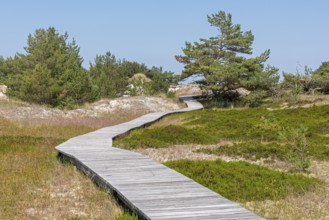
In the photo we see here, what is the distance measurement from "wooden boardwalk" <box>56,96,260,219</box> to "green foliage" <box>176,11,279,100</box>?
24701mm

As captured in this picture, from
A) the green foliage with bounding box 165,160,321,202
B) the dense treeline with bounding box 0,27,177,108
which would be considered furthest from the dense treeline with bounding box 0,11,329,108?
the green foliage with bounding box 165,160,321,202

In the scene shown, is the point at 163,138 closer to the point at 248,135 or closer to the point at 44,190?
the point at 248,135

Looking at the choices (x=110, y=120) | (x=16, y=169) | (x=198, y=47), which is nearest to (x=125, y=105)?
(x=110, y=120)

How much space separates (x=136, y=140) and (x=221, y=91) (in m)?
25.1

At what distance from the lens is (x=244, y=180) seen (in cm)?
905

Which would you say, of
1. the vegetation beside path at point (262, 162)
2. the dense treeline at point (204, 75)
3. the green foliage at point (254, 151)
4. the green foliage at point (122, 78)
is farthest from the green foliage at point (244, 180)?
the green foliage at point (122, 78)

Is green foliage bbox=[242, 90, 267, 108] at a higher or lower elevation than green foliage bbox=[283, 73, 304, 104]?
lower

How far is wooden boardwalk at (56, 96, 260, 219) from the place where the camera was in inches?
227

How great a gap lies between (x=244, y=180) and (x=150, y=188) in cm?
272

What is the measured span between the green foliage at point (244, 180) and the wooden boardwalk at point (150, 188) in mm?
967

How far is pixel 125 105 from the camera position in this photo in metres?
34.0

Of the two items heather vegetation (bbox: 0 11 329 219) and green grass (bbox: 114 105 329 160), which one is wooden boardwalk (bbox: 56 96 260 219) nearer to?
heather vegetation (bbox: 0 11 329 219)

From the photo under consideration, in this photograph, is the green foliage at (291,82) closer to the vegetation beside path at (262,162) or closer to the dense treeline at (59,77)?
the vegetation beside path at (262,162)

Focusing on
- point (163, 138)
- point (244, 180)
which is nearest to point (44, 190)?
point (244, 180)
